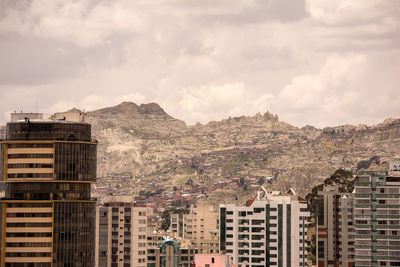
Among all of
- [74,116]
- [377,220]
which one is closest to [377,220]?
[377,220]

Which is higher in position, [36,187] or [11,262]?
[36,187]

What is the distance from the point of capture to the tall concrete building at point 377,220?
174m

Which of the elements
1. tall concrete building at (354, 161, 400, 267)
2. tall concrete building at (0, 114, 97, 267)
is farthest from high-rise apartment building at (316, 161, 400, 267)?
tall concrete building at (0, 114, 97, 267)

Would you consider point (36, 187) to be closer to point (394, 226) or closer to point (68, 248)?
point (68, 248)

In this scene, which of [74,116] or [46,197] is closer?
[46,197]

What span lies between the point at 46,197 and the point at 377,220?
177 ft

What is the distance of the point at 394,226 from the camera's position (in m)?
175

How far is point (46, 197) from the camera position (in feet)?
513

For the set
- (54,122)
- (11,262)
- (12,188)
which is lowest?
(11,262)

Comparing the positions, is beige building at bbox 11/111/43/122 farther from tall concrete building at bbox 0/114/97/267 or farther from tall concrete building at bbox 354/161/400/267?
tall concrete building at bbox 354/161/400/267

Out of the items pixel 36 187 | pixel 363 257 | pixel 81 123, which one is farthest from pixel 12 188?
pixel 363 257

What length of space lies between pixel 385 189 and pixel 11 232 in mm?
60606

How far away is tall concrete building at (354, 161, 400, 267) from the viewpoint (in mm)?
174125

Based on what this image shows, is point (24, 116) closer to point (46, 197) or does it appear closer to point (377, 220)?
point (46, 197)
